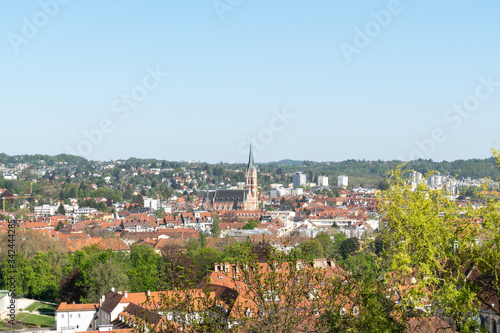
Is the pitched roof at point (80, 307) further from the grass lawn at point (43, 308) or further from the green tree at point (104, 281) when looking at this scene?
the grass lawn at point (43, 308)

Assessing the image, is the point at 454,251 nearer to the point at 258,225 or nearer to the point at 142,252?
the point at 142,252

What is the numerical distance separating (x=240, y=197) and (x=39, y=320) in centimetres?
7900

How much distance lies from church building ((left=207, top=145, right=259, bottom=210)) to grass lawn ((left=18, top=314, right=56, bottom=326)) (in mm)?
76835

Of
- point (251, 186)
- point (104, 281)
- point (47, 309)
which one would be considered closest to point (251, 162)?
point (251, 186)

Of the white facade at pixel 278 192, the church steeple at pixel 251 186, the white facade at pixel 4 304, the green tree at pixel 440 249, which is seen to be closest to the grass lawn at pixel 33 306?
the white facade at pixel 4 304

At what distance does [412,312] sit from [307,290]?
1831 mm

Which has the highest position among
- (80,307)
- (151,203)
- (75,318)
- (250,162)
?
(250,162)

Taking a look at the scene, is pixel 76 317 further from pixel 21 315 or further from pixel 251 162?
pixel 251 162

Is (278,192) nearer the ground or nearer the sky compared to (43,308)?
nearer the sky

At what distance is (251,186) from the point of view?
116 meters

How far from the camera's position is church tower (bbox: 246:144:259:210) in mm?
113875

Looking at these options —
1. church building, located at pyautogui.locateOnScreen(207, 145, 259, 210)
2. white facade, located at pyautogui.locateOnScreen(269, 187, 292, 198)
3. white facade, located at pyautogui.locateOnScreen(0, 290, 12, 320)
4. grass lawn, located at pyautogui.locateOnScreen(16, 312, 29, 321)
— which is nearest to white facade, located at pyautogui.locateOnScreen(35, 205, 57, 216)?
church building, located at pyautogui.locateOnScreen(207, 145, 259, 210)

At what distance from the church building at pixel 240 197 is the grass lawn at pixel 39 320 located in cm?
7684

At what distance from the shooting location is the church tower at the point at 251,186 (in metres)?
114
